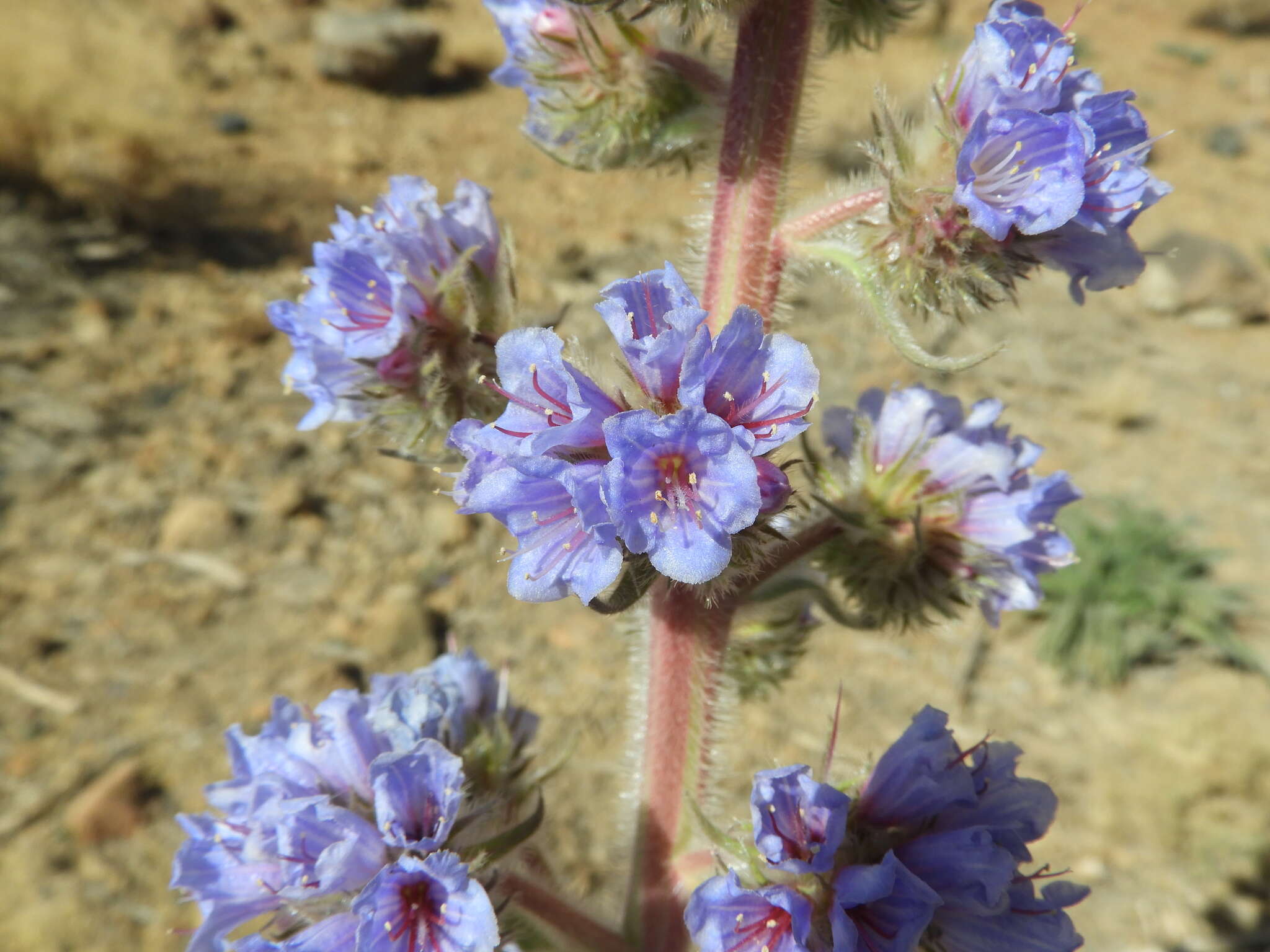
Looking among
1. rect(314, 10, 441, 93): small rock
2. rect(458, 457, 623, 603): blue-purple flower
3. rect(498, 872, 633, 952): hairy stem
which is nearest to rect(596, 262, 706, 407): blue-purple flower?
rect(458, 457, 623, 603): blue-purple flower

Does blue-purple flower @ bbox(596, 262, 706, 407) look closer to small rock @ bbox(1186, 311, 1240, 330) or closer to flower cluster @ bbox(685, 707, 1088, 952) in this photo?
flower cluster @ bbox(685, 707, 1088, 952)

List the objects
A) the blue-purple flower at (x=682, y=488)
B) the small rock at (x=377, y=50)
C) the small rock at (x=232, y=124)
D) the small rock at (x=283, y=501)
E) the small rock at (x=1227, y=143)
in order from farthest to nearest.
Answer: the small rock at (x=1227, y=143), the small rock at (x=377, y=50), the small rock at (x=232, y=124), the small rock at (x=283, y=501), the blue-purple flower at (x=682, y=488)

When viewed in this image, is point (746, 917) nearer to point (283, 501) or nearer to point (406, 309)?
point (406, 309)

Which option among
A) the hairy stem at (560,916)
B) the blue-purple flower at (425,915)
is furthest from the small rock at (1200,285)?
the blue-purple flower at (425,915)

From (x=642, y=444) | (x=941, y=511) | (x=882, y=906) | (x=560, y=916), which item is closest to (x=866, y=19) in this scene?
(x=941, y=511)

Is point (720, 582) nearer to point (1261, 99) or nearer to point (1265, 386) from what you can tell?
point (1265, 386)

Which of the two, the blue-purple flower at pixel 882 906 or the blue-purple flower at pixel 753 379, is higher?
the blue-purple flower at pixel 753 379

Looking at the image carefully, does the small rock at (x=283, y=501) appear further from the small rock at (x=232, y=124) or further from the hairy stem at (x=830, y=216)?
the small rock at (x=232, y=124)
